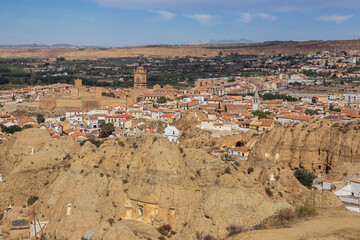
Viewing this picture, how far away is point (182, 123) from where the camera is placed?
4619 cm

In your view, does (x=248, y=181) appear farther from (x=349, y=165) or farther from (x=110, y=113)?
(x=110, y=113)

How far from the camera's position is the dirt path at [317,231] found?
12094 millimetres

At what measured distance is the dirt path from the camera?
12094mm

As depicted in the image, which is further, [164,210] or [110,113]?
[110,113]

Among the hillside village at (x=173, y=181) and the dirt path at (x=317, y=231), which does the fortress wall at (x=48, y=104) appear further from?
the dirt path at (x=317, y=231)

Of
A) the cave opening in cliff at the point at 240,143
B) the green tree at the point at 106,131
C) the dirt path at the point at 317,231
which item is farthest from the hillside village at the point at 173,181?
the green tree at the point at 106,131

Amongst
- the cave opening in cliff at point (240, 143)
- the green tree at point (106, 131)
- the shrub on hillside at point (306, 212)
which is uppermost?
the shrub on hillside at point (306, 212)

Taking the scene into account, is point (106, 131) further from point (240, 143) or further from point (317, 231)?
point (317, 231)

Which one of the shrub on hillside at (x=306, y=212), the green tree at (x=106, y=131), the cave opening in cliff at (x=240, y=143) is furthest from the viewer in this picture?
the green tree at (x=106, y=131)

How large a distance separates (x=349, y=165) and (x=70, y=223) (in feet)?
54.7

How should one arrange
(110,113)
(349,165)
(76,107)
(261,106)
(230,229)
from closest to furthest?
(230,229)
(349,165)
(110,113)
(261,106)
(76,107)

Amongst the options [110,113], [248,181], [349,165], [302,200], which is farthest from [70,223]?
[110,113]

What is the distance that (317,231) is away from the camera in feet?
42.1

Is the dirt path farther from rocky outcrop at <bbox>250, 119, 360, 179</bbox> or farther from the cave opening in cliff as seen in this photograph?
the cave opening in cliff
